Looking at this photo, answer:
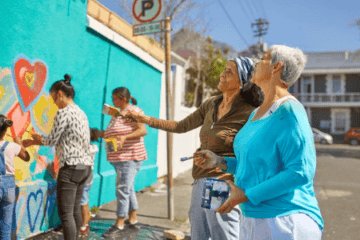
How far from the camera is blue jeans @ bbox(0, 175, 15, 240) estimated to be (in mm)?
2812

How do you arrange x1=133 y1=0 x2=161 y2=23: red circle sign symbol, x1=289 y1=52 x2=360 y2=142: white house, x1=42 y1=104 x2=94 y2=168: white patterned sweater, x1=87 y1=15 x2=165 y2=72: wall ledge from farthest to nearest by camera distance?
1. x1=289 y1=52 x2=360 y2=142: white house
2. x1=87 y1=15 x2=165 y2=72: wall ledge
3. x1=133 y1=0 x2=161 y2=23: red circle sign symbol
4. x1=42 y1=104 x2=94 y2=168: white patterned sweater

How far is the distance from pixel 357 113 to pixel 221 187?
3599 centimetres

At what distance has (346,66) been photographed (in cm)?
3362

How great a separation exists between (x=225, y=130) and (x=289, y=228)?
3.28ft

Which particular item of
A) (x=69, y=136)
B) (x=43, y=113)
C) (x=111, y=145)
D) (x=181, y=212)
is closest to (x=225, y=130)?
(x=69, y=136)

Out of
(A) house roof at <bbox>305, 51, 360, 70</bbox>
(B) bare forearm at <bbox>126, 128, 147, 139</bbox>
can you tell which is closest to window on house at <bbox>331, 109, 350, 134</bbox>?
(A) house roof at <bbox>305, 51, 360, 70</bbox>

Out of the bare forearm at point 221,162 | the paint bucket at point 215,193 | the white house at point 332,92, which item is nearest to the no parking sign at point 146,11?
the bare forearm at point 221,162

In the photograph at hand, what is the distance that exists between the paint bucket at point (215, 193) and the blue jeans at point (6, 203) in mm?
1930

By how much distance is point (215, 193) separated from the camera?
69.2 inches

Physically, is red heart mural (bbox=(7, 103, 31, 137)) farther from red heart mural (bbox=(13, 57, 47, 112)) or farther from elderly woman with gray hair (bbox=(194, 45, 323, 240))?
elderly woman with gray hair (bbox=(194, 45, 323, 240))

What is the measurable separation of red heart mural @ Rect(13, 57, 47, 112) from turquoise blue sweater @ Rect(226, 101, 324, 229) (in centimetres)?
Answer: 294

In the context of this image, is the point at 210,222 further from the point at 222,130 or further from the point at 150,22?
the point at 150,22

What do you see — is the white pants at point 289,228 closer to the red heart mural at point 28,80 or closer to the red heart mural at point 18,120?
the red heart mural at point 18,120

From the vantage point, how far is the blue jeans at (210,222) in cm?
228
